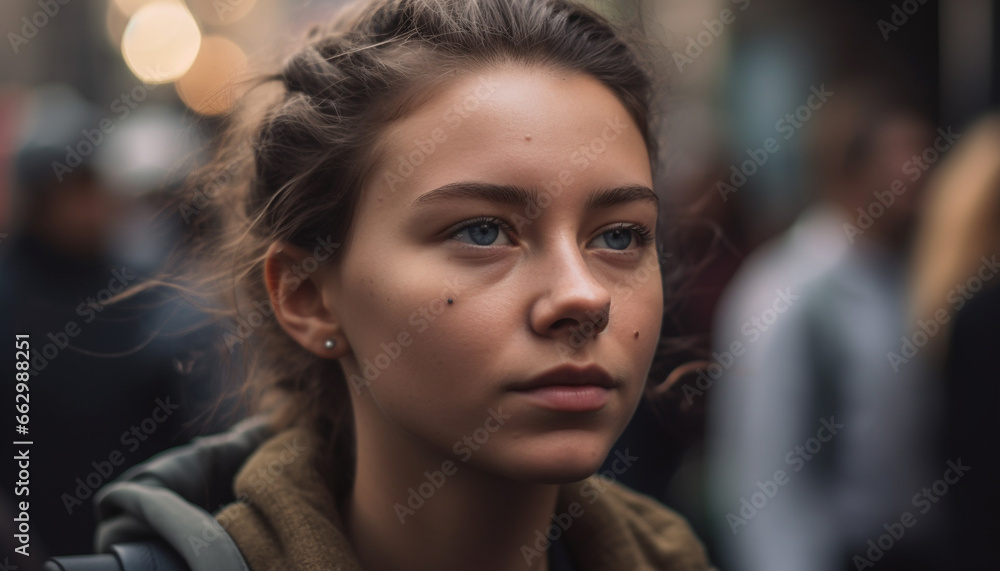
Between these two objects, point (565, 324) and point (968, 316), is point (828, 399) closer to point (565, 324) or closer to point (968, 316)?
point (968, 316)

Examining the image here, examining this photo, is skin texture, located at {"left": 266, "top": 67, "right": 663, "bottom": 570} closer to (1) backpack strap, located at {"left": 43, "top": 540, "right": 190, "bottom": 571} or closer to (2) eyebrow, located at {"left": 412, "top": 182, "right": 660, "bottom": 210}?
(2) eyebrow, located at {"left": 412, "top": 182, "right": 660, "bottom": 210}

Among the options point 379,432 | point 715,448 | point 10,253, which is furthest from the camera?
point 715,448

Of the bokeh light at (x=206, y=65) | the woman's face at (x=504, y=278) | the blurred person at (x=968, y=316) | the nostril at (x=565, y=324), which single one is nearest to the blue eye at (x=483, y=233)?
the woman's face at (x=504, y=278)

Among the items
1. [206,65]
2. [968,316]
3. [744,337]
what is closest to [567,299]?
[968,316]

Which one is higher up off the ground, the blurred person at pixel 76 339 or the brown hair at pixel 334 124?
the brown hair at pixel 334 124

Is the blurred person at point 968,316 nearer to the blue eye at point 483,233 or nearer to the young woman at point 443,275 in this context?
the young woman at point 443,275

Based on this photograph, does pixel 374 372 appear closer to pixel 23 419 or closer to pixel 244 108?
pixel 244 108

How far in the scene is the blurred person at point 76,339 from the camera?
2.56 meters

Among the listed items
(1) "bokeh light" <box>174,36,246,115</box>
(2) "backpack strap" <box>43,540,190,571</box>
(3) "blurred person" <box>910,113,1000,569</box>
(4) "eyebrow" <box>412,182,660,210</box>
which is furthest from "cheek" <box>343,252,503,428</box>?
(1) "bokeh light" <box>174,36,246,115</box>

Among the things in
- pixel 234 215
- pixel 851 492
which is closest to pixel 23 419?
pixel 234 215

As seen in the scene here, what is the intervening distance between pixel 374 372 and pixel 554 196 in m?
0.49

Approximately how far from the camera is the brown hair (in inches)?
64.5

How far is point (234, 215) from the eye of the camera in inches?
79.4

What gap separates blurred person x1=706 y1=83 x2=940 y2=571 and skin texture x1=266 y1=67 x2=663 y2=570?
1.69 meters
